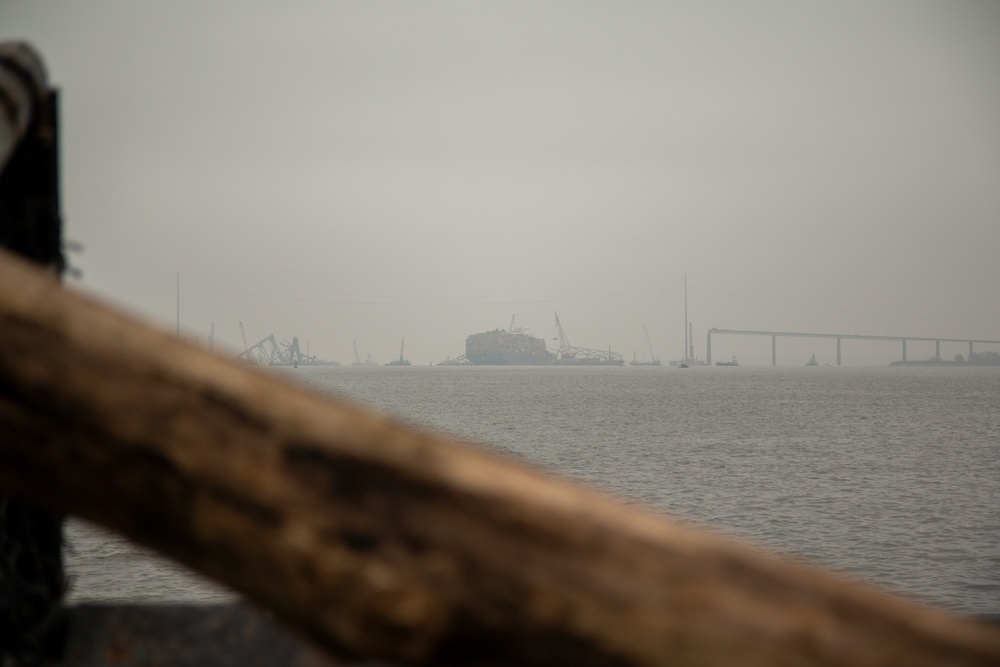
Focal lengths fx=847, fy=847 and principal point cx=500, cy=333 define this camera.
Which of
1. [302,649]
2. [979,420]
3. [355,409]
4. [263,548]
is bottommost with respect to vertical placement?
[979,420]

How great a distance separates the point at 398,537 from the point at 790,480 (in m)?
32.2

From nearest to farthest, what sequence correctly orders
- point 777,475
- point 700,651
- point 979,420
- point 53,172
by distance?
point 700,651 → point 53,172 → point 777,475 → point 979,420

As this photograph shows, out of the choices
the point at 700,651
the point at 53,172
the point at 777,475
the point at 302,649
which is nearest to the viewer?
the point at 700,651

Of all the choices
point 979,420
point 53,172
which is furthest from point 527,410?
point 53,172

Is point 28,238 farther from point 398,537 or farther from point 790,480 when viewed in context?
point 790,480

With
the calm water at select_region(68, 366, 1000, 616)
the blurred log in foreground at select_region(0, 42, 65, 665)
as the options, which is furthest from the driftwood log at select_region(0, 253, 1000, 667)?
the blurred log in foreground at select_region(0, 42, 65, 665)

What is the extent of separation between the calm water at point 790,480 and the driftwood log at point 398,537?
Result: 0.83ft

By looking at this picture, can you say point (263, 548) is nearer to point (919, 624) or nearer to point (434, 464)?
point (434, 464)

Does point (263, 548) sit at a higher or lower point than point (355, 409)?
lower

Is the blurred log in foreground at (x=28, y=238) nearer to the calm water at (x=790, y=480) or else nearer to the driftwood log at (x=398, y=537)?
the calm water at (x=790, y=480)

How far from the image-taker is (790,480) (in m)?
30.9

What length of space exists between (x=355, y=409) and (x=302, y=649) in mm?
1200

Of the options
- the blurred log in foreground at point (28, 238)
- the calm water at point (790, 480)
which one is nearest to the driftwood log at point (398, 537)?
the calm water at point (790, 480)

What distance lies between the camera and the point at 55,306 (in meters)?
1.05
